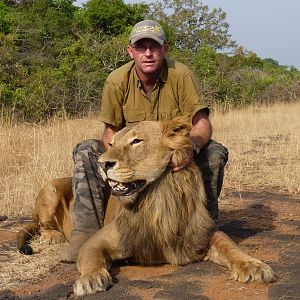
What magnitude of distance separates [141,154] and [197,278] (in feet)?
2.62

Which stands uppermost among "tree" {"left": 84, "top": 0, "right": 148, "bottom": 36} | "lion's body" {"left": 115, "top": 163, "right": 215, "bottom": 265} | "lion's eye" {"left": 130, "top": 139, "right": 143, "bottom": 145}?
"tree" {"left": 84, "top": 0, "right": 148, "bottom": 36}

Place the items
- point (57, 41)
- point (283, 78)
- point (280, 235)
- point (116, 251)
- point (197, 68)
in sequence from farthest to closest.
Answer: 1. point (283, 78)
2. point (197, 68)
3. point (57, 41)
4. point (280, 235)
5. point (116, 251)

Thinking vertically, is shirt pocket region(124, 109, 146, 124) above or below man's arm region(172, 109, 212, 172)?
above

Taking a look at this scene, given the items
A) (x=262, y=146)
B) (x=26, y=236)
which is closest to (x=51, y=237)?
(x=26, y=236)

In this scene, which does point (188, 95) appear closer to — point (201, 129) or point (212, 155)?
point (201, 129)

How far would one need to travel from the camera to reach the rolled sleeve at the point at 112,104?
4.49 metres

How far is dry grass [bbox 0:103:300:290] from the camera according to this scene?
4.13m

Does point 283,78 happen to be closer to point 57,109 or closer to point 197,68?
point 197,68

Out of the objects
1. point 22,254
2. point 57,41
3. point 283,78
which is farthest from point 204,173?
point 283,78

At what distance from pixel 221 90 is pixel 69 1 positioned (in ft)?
19.8

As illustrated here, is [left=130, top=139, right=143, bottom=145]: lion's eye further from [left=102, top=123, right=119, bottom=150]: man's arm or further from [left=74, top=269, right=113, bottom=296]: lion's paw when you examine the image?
[left=102, top=123, right=119, bottom=150]: man's arm

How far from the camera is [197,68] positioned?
17.3m

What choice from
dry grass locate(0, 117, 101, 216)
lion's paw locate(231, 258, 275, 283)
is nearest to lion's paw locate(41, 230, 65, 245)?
dry grass locate(0, 117, 101, 216)

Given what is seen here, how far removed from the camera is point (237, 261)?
341 centimetres
